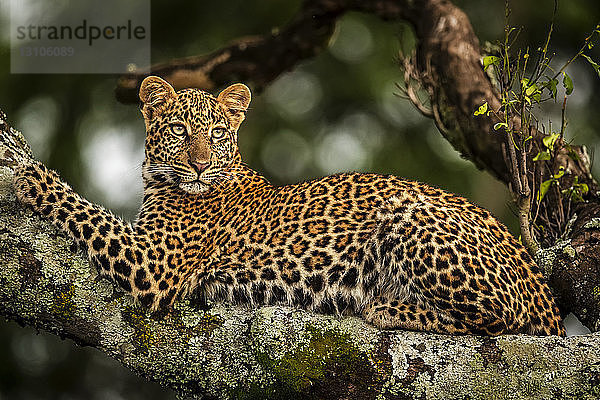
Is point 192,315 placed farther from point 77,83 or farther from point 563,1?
point 563,1

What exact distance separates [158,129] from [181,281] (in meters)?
1.46

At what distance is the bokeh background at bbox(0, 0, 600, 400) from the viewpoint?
49.9 feet

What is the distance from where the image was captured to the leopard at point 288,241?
6.18 meters

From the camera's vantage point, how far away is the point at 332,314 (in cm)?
655

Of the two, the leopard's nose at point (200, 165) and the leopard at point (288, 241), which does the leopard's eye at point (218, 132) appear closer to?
the leopard at point (288, 241)

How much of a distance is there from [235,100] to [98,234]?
1949 mm

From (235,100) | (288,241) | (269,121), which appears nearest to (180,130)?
(235,100)

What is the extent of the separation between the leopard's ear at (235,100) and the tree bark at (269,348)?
217 cm

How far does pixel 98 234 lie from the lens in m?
6.18

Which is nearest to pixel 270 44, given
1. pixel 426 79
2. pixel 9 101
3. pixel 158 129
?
pixel 426 79

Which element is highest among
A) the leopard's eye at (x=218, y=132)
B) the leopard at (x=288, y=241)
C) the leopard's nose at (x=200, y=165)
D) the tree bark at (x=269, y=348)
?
the leopard's eye at (x=218, y=132)

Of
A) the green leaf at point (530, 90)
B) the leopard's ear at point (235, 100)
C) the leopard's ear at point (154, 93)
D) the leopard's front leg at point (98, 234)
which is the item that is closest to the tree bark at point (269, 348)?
the leopard's front leg at point (98, 234)

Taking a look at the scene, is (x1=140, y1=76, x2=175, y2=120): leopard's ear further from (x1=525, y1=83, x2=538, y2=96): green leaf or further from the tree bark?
(x1=525, y1=83, x2=538, y2=96): green leaf

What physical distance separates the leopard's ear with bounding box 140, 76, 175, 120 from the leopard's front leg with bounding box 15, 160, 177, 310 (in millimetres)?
1172
